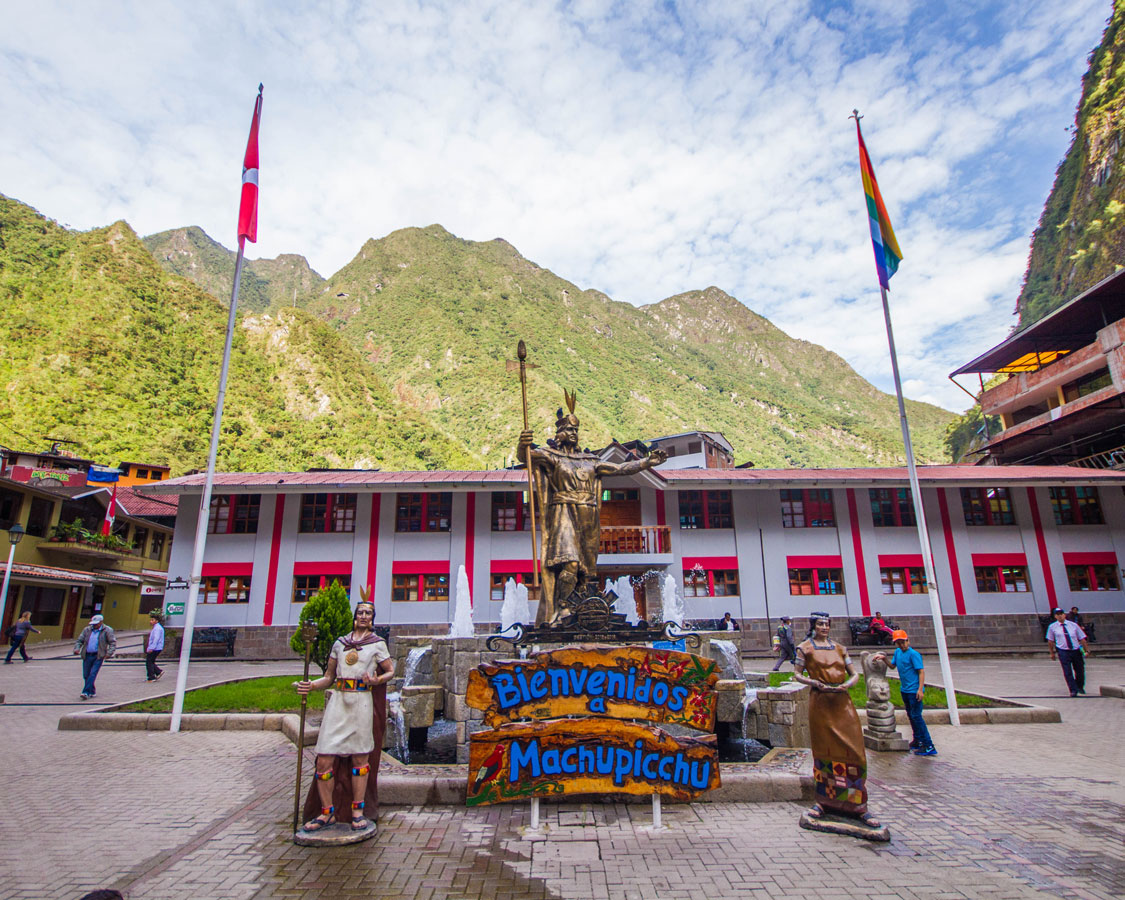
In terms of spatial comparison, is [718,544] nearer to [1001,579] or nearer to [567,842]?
[1001,579]

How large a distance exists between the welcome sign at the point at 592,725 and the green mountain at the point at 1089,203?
45.5m

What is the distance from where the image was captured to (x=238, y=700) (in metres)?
10.7

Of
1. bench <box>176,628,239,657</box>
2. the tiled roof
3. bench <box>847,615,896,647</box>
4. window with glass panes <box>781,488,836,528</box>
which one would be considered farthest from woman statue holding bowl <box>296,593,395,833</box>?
the tiled roof

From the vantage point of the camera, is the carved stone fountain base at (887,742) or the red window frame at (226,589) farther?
the red window frame at (226,589)

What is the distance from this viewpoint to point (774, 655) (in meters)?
19.5

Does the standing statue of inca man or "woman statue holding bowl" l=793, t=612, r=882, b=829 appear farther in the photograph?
→ the standing statue of inca man

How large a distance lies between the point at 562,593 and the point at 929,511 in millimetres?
19395

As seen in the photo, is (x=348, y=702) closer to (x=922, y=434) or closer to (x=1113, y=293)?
(x=1113, y=293)

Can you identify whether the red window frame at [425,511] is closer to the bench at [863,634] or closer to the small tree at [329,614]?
the small tree at [329,614]

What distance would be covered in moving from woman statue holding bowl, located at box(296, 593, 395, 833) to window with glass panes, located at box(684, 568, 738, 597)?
17.8 meters

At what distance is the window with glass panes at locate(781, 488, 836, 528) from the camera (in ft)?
72.9

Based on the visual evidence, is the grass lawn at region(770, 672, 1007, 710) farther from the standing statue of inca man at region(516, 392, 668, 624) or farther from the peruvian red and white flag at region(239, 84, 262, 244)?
the peruvian red and white flag at region(239, 84, 262, 244)

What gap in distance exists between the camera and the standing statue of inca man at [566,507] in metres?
8.36

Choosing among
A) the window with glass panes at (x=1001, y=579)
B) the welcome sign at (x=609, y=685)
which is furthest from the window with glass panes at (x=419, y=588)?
the window with glass panes at (x=1001, y=579)
